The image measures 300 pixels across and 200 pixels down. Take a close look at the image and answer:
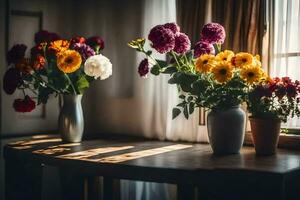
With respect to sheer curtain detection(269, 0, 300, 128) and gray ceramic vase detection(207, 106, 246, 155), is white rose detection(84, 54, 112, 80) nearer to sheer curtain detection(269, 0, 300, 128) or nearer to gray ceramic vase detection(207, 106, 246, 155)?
gray ceramic vase detection(207, 106, 246, 155)

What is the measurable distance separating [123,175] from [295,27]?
125 centimetres

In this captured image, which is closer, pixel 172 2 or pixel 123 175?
pixel 123 175

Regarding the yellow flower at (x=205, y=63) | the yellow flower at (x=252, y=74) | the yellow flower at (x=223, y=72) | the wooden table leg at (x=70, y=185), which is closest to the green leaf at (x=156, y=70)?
the yellow flower at (x=205, y=63)

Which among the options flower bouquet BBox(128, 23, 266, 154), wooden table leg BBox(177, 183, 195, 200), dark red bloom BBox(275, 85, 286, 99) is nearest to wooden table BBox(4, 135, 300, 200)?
wooden table leg BBox(177, 183, 195, 200)

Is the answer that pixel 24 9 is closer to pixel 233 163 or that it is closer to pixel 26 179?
Result: pixel 26 179

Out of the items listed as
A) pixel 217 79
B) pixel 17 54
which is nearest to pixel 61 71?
pixel 17 54

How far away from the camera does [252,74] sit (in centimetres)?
224

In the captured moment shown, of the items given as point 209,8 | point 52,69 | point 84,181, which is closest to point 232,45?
point 209,8

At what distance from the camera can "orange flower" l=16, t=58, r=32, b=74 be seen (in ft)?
8.75

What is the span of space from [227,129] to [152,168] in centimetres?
49

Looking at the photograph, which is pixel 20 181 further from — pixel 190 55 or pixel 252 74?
pixel 252 74

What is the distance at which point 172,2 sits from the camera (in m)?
3.05

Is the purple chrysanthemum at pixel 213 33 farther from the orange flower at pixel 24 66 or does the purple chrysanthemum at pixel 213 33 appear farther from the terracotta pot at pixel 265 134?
the orange flower at pixel 24 66

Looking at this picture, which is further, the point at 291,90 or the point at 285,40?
the point at 285,40
